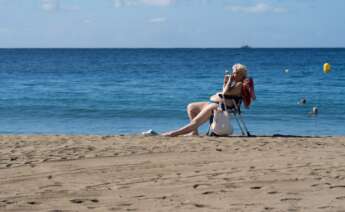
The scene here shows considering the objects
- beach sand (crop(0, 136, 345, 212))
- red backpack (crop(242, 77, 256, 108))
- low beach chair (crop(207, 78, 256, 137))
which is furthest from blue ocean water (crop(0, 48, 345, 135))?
beach sand (crop(0, 136, 345, 212))

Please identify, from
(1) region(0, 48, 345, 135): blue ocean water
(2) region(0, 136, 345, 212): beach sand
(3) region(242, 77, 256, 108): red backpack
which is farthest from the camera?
(1) region(0, 48, 345, 135): blue ocean water

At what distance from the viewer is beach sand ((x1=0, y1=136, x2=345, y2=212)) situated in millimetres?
5344

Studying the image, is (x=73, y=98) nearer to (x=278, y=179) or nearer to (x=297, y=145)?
(x=297, y=145)

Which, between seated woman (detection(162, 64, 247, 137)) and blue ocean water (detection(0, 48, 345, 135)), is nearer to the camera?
seated woman (detection(162, 64, 247, 137))

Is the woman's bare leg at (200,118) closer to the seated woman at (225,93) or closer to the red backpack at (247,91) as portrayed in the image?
the seated woman at (225,93)

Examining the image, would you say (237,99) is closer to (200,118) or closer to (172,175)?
(200,118)

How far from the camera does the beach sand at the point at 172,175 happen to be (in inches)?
210

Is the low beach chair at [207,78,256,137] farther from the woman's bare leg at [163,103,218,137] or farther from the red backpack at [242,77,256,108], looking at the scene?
the woman's bare leg at [163,103,218,137]

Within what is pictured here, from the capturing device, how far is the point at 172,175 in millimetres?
6453

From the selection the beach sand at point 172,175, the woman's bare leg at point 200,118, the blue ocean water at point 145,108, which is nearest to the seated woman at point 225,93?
the woman's bare leg at point 200,118

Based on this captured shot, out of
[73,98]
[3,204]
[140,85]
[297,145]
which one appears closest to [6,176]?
[3,204]

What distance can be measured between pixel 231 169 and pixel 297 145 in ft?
7.54

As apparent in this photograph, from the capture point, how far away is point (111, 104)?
2061 cm

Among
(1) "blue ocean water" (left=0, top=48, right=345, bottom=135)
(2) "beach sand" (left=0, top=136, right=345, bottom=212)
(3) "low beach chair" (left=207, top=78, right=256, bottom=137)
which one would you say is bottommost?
(1) "blue ocean water" (left=0, top=48, right=345, bottom=135)
